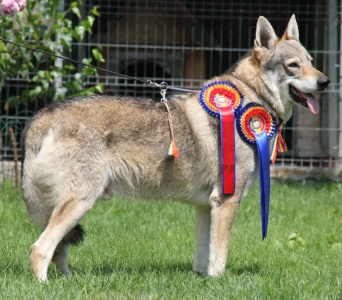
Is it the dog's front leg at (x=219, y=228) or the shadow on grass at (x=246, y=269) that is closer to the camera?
the dog's front leg at (x=219, y=228)

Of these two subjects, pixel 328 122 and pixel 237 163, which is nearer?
pixel 237 163

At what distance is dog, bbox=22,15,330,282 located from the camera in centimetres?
475

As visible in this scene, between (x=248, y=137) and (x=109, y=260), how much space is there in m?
1.36

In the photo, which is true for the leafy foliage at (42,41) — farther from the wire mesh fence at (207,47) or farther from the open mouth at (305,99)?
the open mouth at (305,99)

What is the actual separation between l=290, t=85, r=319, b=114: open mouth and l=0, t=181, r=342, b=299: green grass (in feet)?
3.57

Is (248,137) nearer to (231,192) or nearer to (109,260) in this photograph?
(231,192)

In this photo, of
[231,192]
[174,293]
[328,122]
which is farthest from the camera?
[328,122]

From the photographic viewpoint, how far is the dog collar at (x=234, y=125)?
16.5 ft

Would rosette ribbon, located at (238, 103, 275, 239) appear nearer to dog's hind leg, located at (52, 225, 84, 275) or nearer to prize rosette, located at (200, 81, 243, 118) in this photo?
prize rosette, located at (200, 81, 243, 118)

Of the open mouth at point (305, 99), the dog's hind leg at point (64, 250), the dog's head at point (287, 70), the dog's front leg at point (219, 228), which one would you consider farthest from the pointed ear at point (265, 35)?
the dog's hind leg at point (64, 250)

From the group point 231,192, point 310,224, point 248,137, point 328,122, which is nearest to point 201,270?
point 231,192

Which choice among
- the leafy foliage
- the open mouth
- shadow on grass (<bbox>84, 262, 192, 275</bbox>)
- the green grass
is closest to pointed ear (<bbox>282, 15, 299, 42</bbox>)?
the open mouth

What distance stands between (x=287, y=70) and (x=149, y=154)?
1112 mm

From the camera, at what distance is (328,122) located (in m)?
10.5
